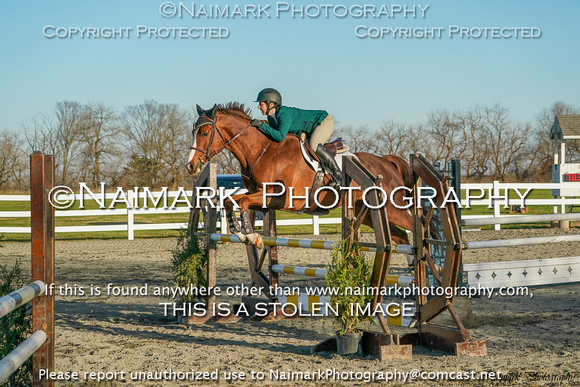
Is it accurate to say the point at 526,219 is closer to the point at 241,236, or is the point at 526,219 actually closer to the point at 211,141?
the point at 241,236

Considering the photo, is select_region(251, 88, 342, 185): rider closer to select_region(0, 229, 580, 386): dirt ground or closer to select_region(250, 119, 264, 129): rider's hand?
select_region(250, 119, 264, 129): rider's hand

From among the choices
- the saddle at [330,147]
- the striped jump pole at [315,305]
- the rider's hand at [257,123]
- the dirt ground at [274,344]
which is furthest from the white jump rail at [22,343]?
the saddle at [330,147]

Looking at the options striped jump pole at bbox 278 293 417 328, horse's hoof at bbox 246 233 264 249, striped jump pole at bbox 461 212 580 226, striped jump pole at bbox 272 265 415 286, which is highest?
striped jump pole at bbox 461 212 580 226

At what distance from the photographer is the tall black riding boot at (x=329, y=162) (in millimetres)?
6285

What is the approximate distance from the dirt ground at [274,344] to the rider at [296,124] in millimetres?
1802

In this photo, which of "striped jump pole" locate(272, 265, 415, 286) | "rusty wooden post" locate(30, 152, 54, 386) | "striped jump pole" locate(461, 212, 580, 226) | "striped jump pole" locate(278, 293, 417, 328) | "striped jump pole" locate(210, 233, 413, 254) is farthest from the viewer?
"striped jump pole" locate(461, 212, 580, 226)

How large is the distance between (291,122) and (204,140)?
996 mm

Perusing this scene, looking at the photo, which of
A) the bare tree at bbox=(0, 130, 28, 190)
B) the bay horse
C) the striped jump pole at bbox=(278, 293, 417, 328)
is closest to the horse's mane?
the bay horse

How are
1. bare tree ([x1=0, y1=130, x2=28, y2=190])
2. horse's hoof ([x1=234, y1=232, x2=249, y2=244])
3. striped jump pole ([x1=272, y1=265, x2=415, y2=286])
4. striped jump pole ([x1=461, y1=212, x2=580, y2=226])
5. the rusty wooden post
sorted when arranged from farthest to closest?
bare tree ([x1=0, y1=130, x2=28, y2=190])
striped jump pole ([x1=461, y1=212, x2=580, y2=226])
horse's hoof ([x1=234, y1=232, x2=249, y2=244])
striped jump pole ([x1=272, y1=265, x2=415, y2=286])
the rusty wooden post

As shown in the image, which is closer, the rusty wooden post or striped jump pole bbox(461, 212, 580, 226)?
the rusty wooden post

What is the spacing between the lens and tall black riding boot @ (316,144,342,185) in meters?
6.29

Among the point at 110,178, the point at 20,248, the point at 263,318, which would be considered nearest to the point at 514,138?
the point at 110,178

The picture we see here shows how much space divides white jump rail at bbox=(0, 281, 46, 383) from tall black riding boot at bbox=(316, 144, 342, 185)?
391cm

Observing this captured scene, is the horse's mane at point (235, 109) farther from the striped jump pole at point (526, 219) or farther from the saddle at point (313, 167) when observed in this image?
the striped jump pole at point (526, 219)
